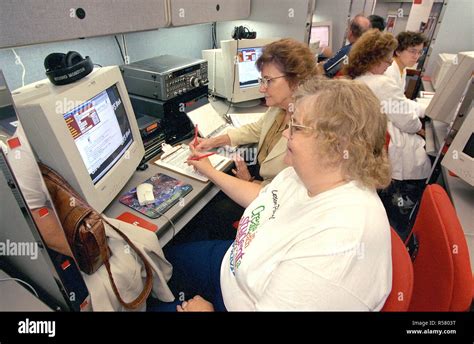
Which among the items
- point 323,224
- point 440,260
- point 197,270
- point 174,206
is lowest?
point 197,270

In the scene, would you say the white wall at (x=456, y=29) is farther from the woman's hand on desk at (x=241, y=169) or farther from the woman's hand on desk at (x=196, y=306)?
the woman's hand on desk at (x=196, y=306)

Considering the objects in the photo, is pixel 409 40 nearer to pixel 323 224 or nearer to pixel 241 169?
pixel 241 169

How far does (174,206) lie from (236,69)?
3.64ft

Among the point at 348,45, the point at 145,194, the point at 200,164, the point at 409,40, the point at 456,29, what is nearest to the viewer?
the point at 145,194

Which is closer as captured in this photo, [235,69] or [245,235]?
[245,235]

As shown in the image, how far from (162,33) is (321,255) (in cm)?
179

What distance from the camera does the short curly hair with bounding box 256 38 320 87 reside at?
1.30 metres

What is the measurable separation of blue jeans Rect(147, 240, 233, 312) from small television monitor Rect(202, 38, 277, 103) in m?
1.08

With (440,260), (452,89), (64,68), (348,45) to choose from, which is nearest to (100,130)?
(64,68)

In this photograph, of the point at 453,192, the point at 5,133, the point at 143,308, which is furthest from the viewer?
the point at 453,192

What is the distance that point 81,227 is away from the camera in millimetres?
762
